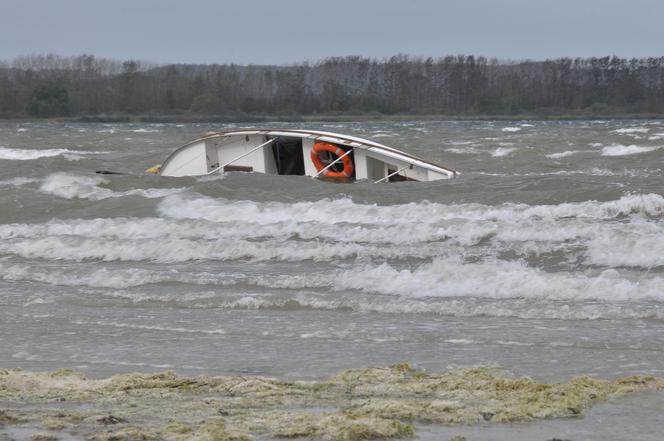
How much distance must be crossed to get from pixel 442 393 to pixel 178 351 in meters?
3.17

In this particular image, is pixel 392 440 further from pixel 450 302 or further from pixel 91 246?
pixel 91 246

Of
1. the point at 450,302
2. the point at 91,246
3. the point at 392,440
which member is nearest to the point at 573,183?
the point at 91,246

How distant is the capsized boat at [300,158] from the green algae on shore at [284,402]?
56.5 ft

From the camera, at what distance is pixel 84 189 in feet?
90.4

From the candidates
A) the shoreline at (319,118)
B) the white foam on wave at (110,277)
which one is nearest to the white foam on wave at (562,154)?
the white foam on wave at (110,277)

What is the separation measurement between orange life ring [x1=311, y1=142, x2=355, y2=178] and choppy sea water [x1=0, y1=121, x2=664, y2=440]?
1.27 meters

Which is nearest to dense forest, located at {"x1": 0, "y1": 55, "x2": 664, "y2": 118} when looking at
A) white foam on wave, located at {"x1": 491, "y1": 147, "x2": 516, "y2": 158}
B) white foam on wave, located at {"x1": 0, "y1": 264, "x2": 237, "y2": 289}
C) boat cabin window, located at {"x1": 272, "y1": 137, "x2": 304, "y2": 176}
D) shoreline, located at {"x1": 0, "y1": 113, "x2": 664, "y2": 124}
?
shoreline, located at {"x1": 0, "y1": 113, "x2": 664, "y2": 124}

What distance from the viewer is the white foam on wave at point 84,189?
26.2 meters

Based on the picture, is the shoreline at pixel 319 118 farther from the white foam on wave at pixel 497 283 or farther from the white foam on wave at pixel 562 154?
the white foam on wave at pixel 497 283

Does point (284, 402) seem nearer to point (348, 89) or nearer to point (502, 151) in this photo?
point (502, 151)

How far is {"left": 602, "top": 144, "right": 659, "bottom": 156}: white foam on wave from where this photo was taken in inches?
1525

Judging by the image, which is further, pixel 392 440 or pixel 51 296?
pixel 51 296

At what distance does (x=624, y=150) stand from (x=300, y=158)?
627 inches

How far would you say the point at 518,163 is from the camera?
3531cm
